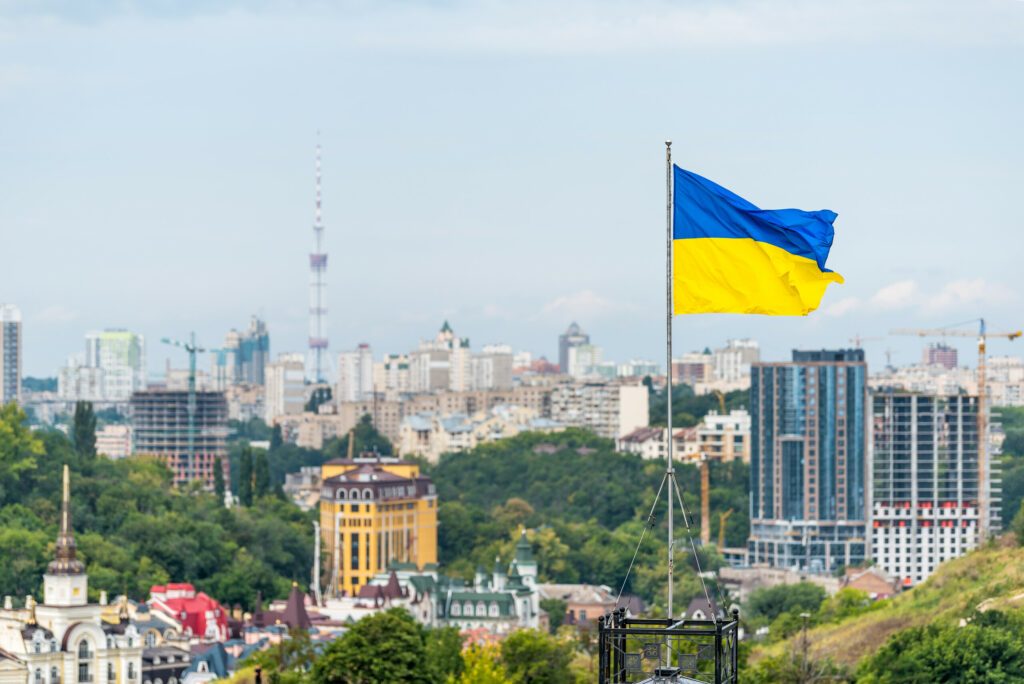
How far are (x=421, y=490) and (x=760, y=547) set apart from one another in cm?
1304

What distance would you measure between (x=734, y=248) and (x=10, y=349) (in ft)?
443

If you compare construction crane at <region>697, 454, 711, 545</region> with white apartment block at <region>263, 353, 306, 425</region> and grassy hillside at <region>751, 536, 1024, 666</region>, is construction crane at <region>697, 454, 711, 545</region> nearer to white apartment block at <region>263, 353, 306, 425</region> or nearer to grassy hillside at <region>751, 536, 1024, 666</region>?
grassy hillside at <region>751, 536, 1024, 666</region>

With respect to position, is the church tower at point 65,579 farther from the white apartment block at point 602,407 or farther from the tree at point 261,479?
the white apartment block at point 602,407

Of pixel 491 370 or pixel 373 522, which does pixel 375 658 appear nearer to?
pixel 373 522

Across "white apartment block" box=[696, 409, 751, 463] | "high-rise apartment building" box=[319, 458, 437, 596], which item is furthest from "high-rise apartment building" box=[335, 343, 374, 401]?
"high-rise apartment building" box=[319, 458, 437, 596]

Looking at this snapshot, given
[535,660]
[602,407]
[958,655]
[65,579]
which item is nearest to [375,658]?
[535,660]

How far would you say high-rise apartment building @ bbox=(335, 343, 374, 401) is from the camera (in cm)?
17362

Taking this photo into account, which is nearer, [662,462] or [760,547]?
[760,547]

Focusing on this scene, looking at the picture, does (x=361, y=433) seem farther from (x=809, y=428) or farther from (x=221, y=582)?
(x=221, y=582)

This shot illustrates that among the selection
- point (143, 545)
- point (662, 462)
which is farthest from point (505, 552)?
point (662, 462)

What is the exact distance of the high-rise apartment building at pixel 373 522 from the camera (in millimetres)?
77000

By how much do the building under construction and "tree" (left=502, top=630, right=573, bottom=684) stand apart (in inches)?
3330

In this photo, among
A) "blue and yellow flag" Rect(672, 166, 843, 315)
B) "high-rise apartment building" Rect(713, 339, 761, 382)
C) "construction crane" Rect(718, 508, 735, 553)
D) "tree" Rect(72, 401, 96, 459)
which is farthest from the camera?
"high-rise apartment building" Rect(713, 339, 761, 382)

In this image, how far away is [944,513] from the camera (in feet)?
285
